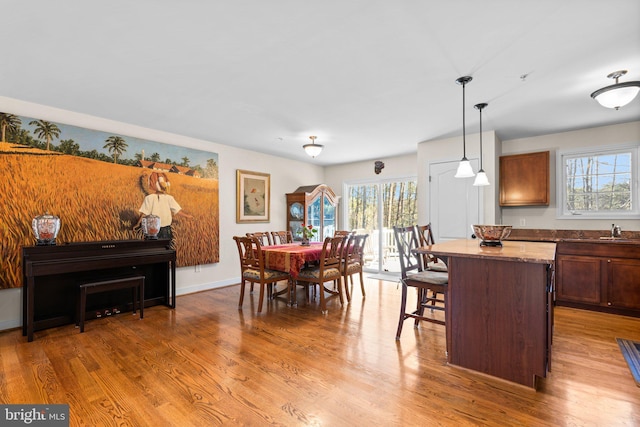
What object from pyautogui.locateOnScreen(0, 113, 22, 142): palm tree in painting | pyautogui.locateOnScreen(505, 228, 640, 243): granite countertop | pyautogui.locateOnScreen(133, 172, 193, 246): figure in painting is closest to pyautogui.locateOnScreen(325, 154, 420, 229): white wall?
pyautogui.locateOnScreen(505, 228, 640, 243): granite countertop

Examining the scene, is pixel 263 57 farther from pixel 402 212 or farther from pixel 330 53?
pixel 402 212

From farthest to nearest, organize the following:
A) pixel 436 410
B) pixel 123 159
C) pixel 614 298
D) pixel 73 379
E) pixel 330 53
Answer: pixel 123 159 → pixel 614 298 → pixel 330 53 → pixel 73 379 → pixel 436 410

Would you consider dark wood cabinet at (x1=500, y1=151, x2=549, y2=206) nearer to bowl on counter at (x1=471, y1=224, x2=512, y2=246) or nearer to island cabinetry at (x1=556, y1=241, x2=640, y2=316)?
island cabinetry at (x1=556, y1=241, x2=640, y2=316)

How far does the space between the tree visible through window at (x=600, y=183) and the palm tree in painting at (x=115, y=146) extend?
6.07 meters

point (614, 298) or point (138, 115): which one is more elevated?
point (138, 115)

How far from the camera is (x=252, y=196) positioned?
18.1 feet

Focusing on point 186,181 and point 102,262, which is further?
point 186,181

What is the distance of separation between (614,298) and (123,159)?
6.28 m

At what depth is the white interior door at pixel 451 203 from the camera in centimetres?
Answer: 457

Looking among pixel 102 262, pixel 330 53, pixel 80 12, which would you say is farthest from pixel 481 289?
pixel 102 262

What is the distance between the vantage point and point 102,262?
10.9 ft

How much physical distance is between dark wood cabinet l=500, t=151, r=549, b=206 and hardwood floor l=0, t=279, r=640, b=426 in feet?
5.63

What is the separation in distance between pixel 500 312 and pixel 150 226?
3.91m

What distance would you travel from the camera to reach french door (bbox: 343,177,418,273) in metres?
6.02
